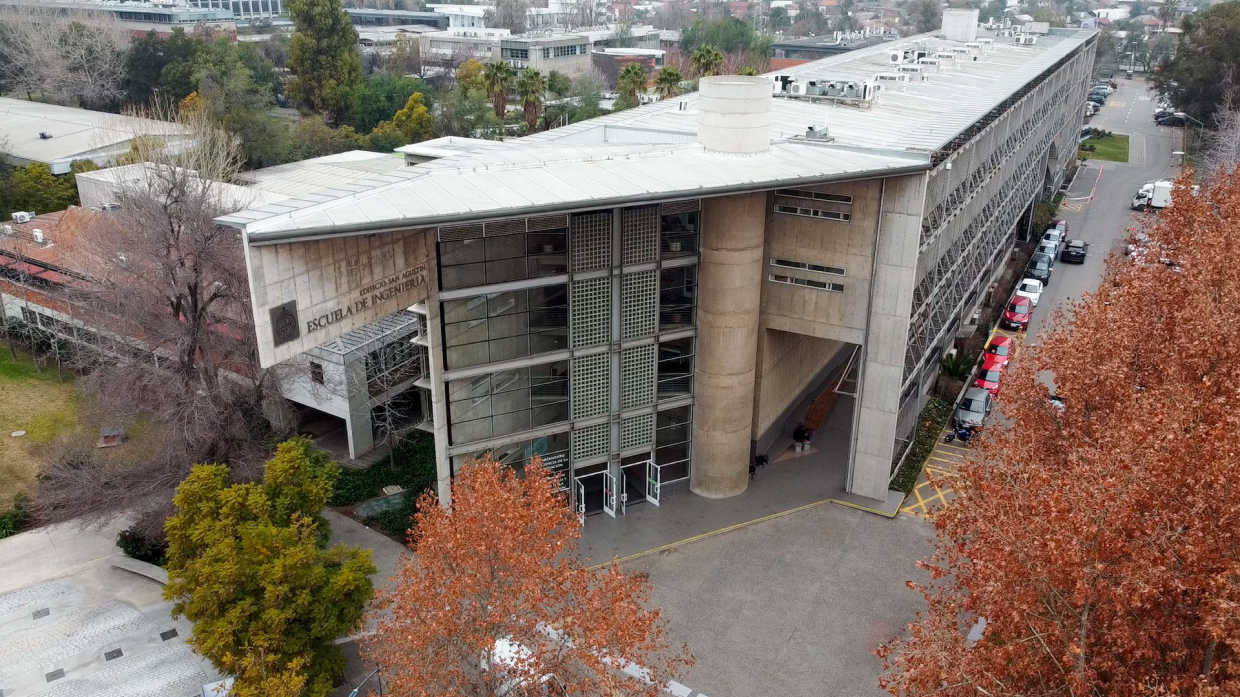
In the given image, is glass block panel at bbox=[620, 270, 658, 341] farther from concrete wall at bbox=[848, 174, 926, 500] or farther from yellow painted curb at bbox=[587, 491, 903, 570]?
concrete wall at bbox=[848, 174, 926, 500]

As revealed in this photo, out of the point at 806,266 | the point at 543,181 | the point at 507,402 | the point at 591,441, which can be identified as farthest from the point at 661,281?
the point at 543,181

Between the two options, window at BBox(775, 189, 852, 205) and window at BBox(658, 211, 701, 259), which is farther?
window at BBox(775, 189, 852, 205)

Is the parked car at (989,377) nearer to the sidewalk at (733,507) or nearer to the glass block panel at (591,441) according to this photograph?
the sidewalk at (733,507)

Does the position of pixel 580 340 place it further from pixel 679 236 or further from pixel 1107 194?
pixel 1107 194

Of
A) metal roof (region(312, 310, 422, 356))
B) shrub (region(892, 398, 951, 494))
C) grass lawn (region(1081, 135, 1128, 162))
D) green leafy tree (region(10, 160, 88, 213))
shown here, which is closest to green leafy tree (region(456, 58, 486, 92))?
green leafy tree (region(10, 160, 88, 213))

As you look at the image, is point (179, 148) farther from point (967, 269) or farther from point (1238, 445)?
point (1238, 445)

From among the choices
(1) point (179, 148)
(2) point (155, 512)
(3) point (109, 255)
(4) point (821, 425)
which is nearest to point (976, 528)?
(4) point (821, 425)
